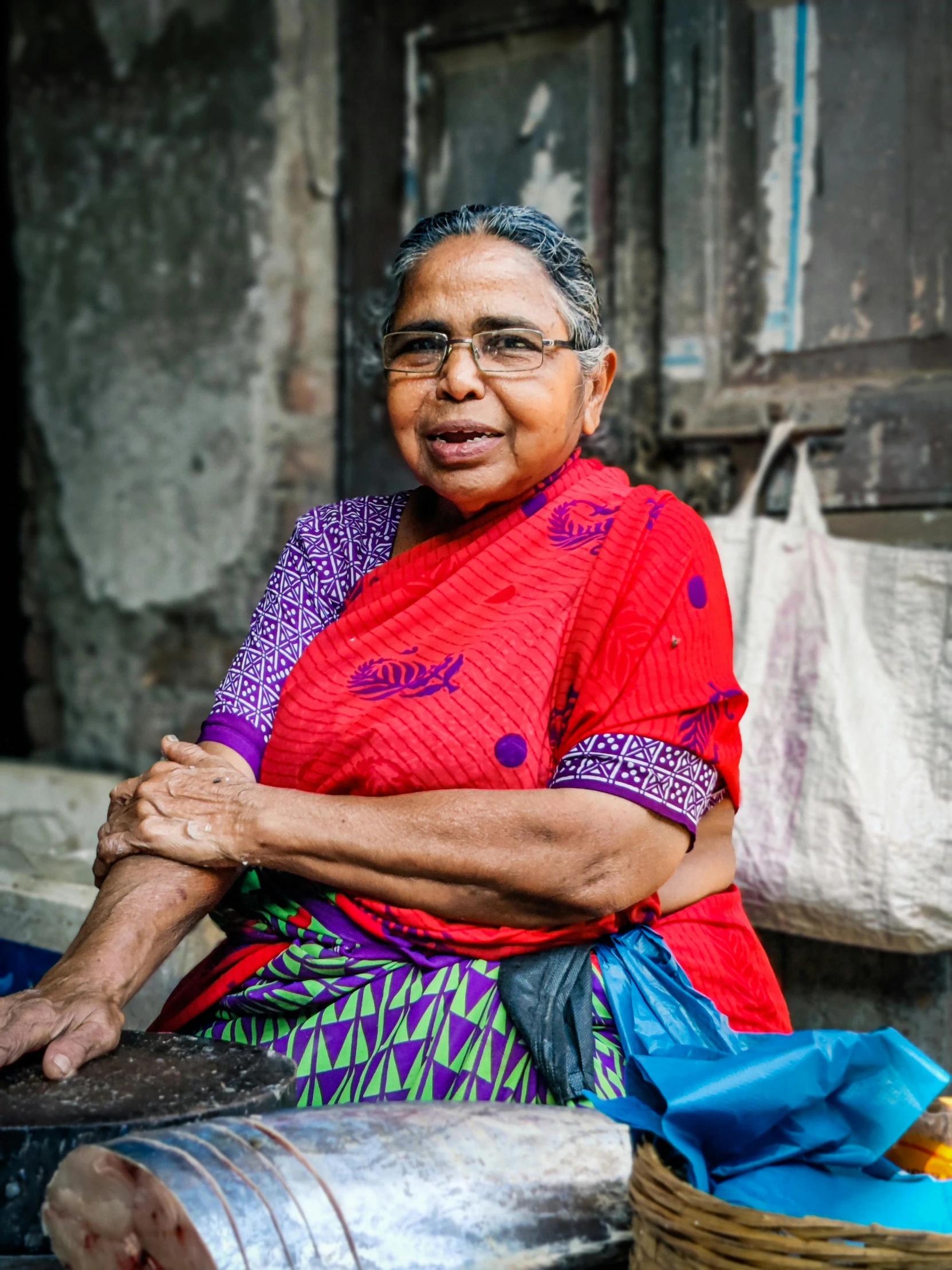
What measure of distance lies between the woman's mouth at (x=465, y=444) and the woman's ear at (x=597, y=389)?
17 cm

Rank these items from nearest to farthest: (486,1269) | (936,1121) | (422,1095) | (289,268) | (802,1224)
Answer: (802,1224) → (486,1269) → (936,1121) → (422,1095) → (289,268)

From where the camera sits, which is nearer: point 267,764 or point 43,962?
point 267,764

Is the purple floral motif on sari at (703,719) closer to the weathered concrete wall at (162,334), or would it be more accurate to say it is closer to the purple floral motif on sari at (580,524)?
the purple floral motif on sari at (580,524)

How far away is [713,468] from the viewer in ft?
9.87

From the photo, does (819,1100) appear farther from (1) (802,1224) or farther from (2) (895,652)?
(2) (895,652)

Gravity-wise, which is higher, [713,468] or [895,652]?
[713,468]

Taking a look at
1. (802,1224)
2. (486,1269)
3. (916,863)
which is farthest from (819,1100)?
(916,863)

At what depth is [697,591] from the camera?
1.58m

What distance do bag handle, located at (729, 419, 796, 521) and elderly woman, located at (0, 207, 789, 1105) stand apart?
0.93m

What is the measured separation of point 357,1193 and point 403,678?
67 centimetres

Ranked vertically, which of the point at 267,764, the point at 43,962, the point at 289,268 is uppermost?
the point at 289,268

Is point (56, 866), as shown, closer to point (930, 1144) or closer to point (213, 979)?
point (213, 979)

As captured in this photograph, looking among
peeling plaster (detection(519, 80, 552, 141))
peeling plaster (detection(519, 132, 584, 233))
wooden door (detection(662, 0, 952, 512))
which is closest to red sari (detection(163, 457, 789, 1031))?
wooden door (detection(662, 0, 952, 512))

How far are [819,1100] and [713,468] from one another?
2.02 metres
